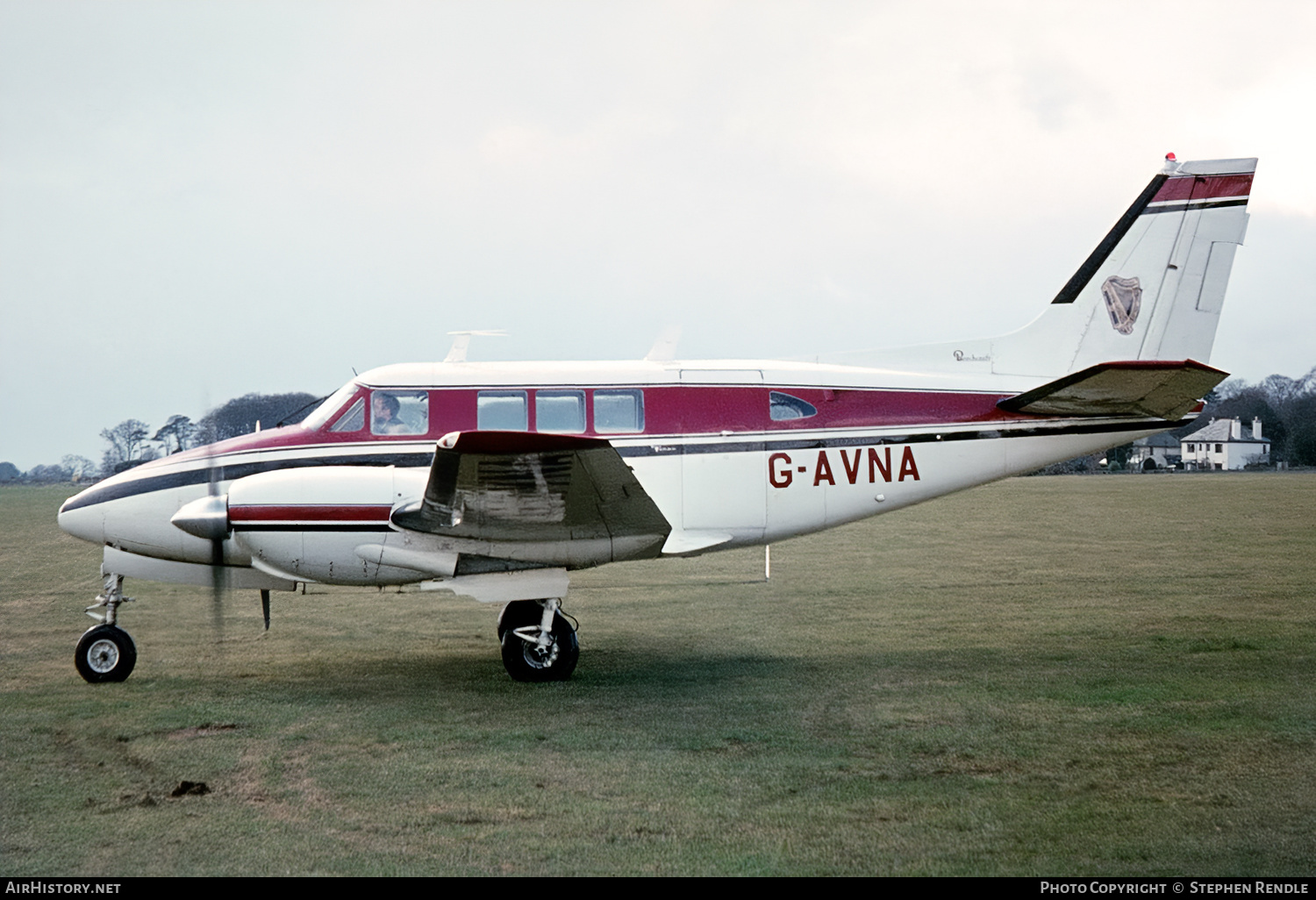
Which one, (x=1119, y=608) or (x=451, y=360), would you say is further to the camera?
(x=1119, y=608)

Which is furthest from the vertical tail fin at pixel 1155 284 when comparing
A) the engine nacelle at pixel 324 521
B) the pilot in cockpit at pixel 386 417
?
the engine nacelle at pixel 324 521

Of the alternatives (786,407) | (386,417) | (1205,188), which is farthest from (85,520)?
Answer: (1205,188)

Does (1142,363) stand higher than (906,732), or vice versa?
(1142,363)

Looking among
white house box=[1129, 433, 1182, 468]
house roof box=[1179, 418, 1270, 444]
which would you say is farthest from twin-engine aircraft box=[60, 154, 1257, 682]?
white house box=[1129, 433, 1182, 468]

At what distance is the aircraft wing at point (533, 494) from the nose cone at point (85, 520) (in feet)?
9.39

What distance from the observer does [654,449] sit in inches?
385

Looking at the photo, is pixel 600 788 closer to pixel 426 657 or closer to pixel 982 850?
pixel 982 850

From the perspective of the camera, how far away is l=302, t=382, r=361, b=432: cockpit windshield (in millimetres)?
9758

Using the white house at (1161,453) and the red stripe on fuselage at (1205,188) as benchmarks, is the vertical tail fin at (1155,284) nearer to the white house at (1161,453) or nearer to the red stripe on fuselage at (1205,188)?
the red stripe on fuselage at (1205,188)

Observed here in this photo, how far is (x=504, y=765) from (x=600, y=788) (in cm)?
82

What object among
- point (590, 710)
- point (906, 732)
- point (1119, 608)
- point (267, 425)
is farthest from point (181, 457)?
point (1119, 608)

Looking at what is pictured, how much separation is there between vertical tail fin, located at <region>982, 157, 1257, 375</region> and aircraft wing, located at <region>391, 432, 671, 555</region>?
4321 mm

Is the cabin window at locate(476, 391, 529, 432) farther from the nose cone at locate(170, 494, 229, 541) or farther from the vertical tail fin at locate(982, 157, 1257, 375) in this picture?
the vertical tail fin at locate(982, 157, 1257, 375)
